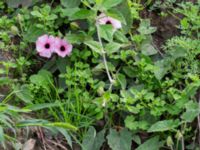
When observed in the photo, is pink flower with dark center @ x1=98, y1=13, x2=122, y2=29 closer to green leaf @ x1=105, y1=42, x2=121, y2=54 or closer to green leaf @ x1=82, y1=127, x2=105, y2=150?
green leaf @ x1=105, y1=42, x2=121, y2=54

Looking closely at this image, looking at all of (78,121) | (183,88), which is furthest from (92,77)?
(183,88)

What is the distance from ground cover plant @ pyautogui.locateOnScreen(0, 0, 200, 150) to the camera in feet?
6.94

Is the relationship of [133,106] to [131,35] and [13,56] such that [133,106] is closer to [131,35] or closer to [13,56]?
[131,35]

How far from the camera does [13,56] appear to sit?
2428 millimetres

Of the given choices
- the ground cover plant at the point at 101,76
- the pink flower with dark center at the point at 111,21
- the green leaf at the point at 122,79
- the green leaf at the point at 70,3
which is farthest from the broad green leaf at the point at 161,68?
the green leaf at the point at 70,3

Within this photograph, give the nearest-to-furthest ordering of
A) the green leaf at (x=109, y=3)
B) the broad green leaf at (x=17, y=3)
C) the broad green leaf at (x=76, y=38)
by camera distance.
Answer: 1. the green leaf at (x=109, y=3)
2. the broad green leaf at (x=76, y=38)
3. the broad green leaf at (x=17, y=3)

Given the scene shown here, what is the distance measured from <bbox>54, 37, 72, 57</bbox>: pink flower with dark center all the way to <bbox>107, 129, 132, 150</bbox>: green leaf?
401mm

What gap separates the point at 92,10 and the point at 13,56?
0.43 m

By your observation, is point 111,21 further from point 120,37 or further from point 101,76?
point 101,76

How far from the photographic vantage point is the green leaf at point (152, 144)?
2.11 meters

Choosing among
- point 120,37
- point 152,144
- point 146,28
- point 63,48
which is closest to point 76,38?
point 63,48

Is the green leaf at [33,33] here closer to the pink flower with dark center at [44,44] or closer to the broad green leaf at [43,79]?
the pink flower with dark center at [44,44]

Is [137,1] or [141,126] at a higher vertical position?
[137,1]

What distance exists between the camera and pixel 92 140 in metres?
Result: 2.14
